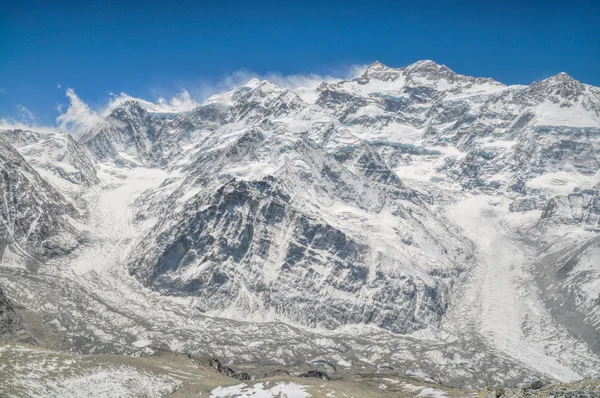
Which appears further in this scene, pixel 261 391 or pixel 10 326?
pixel 10 326

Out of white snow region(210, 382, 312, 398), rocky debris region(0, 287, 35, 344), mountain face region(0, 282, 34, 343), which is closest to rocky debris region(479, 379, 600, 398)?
white snow region(210, 382, 312, 398)

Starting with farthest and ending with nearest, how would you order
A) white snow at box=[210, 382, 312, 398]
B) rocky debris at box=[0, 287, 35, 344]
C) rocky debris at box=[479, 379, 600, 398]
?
rocky debris at box=[0, 287, 35, 344], white snow at box=[210, 382, 312, 398], rocky debris at box=[479, 379, 600, 398]

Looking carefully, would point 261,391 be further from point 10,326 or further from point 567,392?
point 10,326

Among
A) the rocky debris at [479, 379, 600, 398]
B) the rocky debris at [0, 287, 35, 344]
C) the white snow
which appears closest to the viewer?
the rocky debris at [479, 379, 600, 398]

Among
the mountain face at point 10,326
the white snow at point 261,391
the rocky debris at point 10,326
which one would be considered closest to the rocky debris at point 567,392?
the white snow at point 261,391

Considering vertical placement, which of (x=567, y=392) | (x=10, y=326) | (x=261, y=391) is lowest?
(x=10, y=326)

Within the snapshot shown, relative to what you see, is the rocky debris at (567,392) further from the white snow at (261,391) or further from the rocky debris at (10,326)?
the rocky debris at (10,326)

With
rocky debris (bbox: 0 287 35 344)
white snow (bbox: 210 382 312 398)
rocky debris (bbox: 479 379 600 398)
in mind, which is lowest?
rocky debris (bbox: 0 287 35 344)

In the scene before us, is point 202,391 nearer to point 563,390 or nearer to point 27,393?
point 27,393

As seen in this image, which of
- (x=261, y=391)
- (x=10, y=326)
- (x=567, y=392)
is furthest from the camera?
(x=10, y=326)

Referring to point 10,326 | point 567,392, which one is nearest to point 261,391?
point 567,392

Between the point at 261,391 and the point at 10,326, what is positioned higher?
the point at 261,391

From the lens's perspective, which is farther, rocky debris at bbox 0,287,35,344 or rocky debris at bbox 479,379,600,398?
rocky debris at bbox 0,287,35,344

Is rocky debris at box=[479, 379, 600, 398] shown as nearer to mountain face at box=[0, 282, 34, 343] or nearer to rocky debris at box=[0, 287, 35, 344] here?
rocky debris at box=[0, 287, 35, 344]
